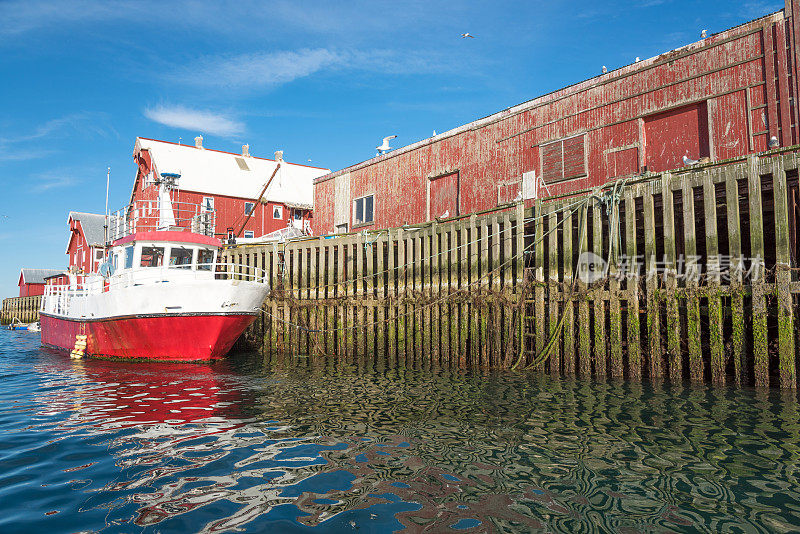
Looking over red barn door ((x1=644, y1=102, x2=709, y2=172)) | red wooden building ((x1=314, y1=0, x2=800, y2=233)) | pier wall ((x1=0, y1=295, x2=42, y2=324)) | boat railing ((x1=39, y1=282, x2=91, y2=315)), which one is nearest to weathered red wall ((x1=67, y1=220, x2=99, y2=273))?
pier wall ((x1=0, y1=295, x2=42, y2=324))

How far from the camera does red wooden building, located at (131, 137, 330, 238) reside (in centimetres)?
3622

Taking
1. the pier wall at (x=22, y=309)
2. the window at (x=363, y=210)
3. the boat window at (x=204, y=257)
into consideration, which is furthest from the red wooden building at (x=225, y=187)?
the boat window at (x=204, y=257)

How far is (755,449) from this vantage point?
19.8ft

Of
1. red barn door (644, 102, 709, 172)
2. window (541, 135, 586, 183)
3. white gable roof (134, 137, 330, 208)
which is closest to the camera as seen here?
red barn door (644, 102, 709, 172)

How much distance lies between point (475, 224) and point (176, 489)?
11060mm

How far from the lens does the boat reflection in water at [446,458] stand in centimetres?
436

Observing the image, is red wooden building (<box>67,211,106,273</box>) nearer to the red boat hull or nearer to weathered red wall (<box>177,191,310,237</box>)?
weathered red wall (<box>177,191,310,237</box>)

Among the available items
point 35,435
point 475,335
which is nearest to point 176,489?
point 35,435

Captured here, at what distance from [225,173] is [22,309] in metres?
28.3

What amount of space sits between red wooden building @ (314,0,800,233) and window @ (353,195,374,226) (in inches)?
27.6

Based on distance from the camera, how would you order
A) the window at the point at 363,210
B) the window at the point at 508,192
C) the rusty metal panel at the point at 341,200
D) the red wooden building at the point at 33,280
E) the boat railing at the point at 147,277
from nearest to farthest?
the boat railing at the point at 147,277 → the window at the point at 508,192 → the window at the point at 363,210 → the rusty metal panel at the point at 341,200 → the red wooden building at the point at 33,280

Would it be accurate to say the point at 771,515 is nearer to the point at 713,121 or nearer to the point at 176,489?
the point at 176,489

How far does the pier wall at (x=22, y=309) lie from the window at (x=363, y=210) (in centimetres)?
3655

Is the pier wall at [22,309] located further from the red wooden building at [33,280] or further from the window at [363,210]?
the window at [363,210]
